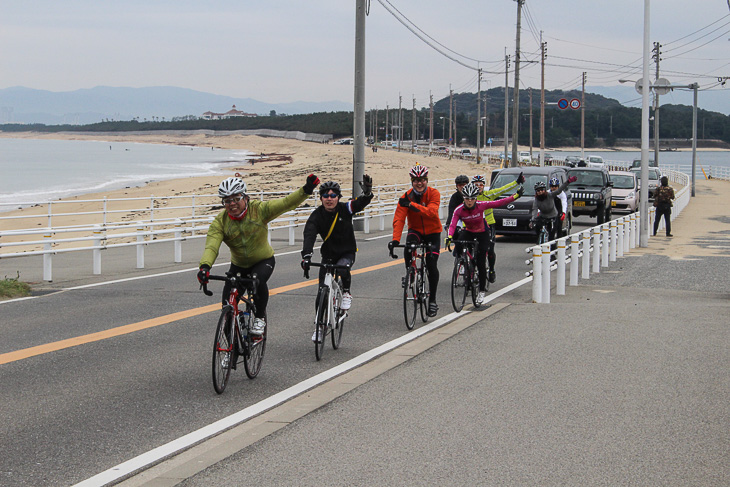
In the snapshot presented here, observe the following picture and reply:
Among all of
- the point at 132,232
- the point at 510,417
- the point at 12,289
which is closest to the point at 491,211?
the point at 510,417

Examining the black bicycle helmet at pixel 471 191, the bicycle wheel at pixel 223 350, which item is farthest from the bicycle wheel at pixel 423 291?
the bicycle wheel at pixel 223 350

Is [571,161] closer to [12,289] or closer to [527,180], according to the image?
[527,180]

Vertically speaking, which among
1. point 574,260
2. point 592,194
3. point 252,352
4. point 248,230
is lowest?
point 252,352

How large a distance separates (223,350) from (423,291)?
4.24m

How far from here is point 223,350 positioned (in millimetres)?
7141

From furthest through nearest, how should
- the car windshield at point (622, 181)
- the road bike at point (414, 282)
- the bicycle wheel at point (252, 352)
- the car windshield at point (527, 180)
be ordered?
the car windshield at point (622, 181) → the car windshield at point (527, 180) → the road bike at point (414, 282) → the bicycle wheel at point (252, 352)

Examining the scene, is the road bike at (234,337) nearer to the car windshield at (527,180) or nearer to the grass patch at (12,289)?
the grass patch at (12,289)

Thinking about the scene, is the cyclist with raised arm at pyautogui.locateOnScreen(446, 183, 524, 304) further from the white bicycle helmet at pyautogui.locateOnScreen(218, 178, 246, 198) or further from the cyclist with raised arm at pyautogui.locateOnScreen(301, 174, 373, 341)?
the white bicycle helmet at pyautogui.locateOnScreen(218, 178, 246, 198)

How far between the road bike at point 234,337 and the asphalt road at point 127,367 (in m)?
0.20

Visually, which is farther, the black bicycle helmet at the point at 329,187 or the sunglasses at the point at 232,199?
the black bicycle helmet at the point at 329,187

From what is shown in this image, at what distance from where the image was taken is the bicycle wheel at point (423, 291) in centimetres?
1074

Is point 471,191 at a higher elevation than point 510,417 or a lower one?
higher

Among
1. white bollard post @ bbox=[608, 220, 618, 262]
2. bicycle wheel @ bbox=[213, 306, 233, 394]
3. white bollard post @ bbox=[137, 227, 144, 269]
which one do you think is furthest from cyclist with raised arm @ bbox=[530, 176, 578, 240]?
bicycle wheel @ bbox=[213, 306, 233, 394]

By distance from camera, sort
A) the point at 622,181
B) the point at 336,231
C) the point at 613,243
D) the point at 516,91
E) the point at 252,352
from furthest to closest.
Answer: the point at 516,91, the point at 622,181, the point at 613,243, the point at 336,231, the point at 252,352
